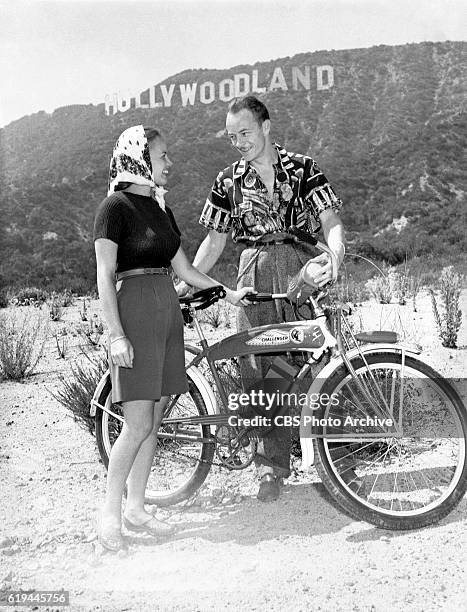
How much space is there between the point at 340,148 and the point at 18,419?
3522 centimetres

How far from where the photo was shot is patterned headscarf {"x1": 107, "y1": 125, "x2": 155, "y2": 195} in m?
2.87

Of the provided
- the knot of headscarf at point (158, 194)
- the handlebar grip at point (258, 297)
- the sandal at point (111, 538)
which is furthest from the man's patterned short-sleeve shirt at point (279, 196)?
the sandal at point (111, 538)

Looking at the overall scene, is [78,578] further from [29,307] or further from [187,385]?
[29,307]

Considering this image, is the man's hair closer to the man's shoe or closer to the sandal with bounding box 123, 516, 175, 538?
the man's shoe

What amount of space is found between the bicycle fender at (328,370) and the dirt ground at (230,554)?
1.28ft

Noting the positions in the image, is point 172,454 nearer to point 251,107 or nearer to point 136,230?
point 136,230

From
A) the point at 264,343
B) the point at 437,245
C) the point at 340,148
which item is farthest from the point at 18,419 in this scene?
the point at 340,148

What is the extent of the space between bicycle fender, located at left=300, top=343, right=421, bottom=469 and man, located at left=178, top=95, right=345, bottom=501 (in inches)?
18.3

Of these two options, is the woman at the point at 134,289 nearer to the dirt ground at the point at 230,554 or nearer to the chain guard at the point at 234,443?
the dirt ground at the point at 230,554

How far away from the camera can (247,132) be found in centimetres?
331

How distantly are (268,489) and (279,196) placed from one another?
4.58 feet

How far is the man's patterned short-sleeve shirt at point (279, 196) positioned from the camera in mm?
3414

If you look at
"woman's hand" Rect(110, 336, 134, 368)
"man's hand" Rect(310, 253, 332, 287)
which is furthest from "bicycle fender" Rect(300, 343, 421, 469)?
"woman's hand" Rect(110, 336, 134, 368)

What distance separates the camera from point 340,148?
3828 cm
